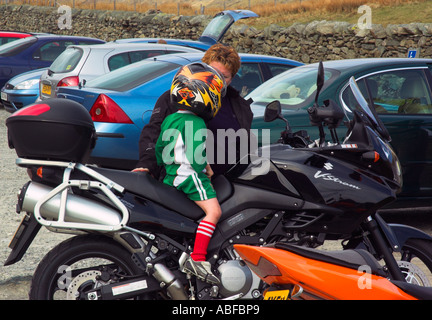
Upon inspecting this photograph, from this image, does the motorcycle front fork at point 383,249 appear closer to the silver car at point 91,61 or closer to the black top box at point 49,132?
the black top box at point 49,132

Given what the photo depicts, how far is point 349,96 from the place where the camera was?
5.78m

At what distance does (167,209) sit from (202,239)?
0.24 meters

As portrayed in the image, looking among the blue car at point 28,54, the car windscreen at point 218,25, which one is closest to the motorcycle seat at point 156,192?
the car windscreen at point 218,25

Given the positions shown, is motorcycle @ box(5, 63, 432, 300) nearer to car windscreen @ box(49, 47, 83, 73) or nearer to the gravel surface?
the gravel surface

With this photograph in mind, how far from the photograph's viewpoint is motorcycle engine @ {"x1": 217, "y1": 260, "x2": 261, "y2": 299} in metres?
3.29

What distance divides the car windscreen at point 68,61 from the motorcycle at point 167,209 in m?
6.96

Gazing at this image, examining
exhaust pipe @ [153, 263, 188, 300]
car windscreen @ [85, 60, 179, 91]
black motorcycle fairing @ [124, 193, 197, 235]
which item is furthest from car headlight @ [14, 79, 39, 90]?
exhaust pipe @ [153, 263, 188, 300]

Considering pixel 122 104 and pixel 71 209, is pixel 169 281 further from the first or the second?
pixel 122 104

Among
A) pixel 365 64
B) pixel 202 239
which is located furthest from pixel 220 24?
pixel 202 239

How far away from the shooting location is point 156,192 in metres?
3.36

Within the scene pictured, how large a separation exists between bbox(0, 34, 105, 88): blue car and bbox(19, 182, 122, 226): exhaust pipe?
11.5 metres

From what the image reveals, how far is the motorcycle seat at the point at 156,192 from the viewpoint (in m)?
3.35

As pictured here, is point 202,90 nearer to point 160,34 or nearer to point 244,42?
point 244,42
